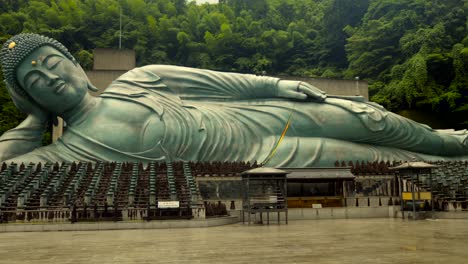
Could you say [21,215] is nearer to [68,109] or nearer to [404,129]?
[68,109]

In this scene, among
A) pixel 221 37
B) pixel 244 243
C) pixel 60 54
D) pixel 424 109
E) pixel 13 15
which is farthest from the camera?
pixel 221 37

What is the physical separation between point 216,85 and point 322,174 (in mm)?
6961

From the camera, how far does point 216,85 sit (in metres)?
21.4

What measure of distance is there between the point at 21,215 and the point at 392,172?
42.6 feet

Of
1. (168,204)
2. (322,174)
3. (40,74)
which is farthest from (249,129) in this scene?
(40,74)

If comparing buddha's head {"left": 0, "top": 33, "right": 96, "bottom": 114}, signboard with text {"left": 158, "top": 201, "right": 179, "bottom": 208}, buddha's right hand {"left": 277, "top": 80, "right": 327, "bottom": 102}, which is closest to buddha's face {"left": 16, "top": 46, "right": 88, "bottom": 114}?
buddha's head {"left": 0, "top": 33, "right": 96, "bottom": 114}

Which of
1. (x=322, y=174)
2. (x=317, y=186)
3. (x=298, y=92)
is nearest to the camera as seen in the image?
(x=322, y=174)

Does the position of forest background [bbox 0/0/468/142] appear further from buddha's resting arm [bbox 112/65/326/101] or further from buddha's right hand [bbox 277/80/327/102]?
buddha's resting arm [bbox 112/65/326/101]

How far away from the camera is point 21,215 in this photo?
42.7 feet

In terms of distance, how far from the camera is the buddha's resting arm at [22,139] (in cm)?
1839

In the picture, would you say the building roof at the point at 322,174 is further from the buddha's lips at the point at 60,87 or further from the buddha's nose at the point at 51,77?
the buddha's nose at the point at 51,77

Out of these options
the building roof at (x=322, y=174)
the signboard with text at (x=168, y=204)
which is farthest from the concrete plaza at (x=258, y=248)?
the building roof at (x=322, y=174)

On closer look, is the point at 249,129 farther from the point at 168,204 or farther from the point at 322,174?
the point at 168,204

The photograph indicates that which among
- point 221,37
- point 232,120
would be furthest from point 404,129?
point 221,37
